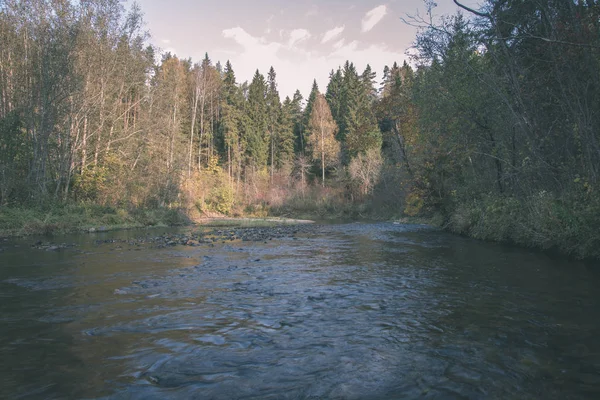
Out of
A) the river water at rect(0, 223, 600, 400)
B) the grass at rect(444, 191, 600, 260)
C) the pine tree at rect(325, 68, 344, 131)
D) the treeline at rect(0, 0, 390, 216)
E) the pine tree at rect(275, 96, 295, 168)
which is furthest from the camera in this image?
the pine tree at rect(325, 68, 344, 131)

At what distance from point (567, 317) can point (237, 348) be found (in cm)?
469

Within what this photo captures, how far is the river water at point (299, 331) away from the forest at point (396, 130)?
3919 millimetres

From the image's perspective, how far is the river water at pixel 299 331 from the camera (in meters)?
3.37

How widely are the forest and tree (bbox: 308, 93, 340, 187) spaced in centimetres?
890

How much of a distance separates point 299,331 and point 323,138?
4745 cm

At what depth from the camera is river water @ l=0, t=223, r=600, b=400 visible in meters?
3.37

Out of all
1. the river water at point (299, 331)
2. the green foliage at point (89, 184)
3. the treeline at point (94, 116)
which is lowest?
the river water at point (299, 331)

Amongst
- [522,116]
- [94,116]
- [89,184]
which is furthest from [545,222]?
[94,116]

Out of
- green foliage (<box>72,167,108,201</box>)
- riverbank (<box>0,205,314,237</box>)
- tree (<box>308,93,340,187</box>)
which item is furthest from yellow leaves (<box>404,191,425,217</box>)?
tree (<box>308,93,340,187</box>)

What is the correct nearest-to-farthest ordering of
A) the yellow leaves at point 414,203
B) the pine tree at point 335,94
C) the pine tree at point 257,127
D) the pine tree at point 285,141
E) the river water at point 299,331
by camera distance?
the river water at point 299,331
the yellow leaves at point 414,203
the pine tree at point 257,127
the pine tree at point 285,141
the pine tree at point 335,94

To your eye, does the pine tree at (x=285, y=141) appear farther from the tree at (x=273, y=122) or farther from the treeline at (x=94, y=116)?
the treeline at (x=94, y=116)

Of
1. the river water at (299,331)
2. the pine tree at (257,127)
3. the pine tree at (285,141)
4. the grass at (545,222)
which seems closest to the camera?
the river water at (299,331)

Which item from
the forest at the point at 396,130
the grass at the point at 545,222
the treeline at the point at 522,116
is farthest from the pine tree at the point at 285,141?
the grass at the point at 545,222

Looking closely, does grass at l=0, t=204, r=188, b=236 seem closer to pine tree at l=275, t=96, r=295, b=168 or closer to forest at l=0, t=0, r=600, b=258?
forest at l=0, t=0, r=600, b=258
